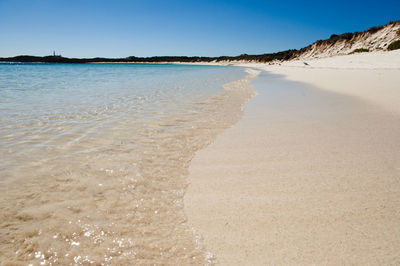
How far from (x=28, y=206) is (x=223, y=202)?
5.19 feet

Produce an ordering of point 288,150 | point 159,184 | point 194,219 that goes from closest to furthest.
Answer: point 194,219 → point 159,184 → point 288,150

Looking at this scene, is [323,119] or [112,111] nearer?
[323,119]

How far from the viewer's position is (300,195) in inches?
71.3

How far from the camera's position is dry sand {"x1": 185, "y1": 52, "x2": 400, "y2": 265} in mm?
1289

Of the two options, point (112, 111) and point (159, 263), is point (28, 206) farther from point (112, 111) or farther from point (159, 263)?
point (112, 111)

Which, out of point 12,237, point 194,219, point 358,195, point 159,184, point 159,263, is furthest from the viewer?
point 159,184

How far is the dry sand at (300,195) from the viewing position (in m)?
1.29

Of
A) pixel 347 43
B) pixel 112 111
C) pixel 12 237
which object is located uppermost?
pixel 347 43

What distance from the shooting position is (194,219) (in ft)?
5.27

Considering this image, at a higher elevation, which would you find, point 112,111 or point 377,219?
point 112,111

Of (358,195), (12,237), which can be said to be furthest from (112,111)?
(358,195)

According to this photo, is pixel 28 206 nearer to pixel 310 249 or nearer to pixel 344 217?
pixel 310 249

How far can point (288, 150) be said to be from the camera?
271cm

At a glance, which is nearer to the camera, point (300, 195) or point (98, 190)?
point (300, 195)
